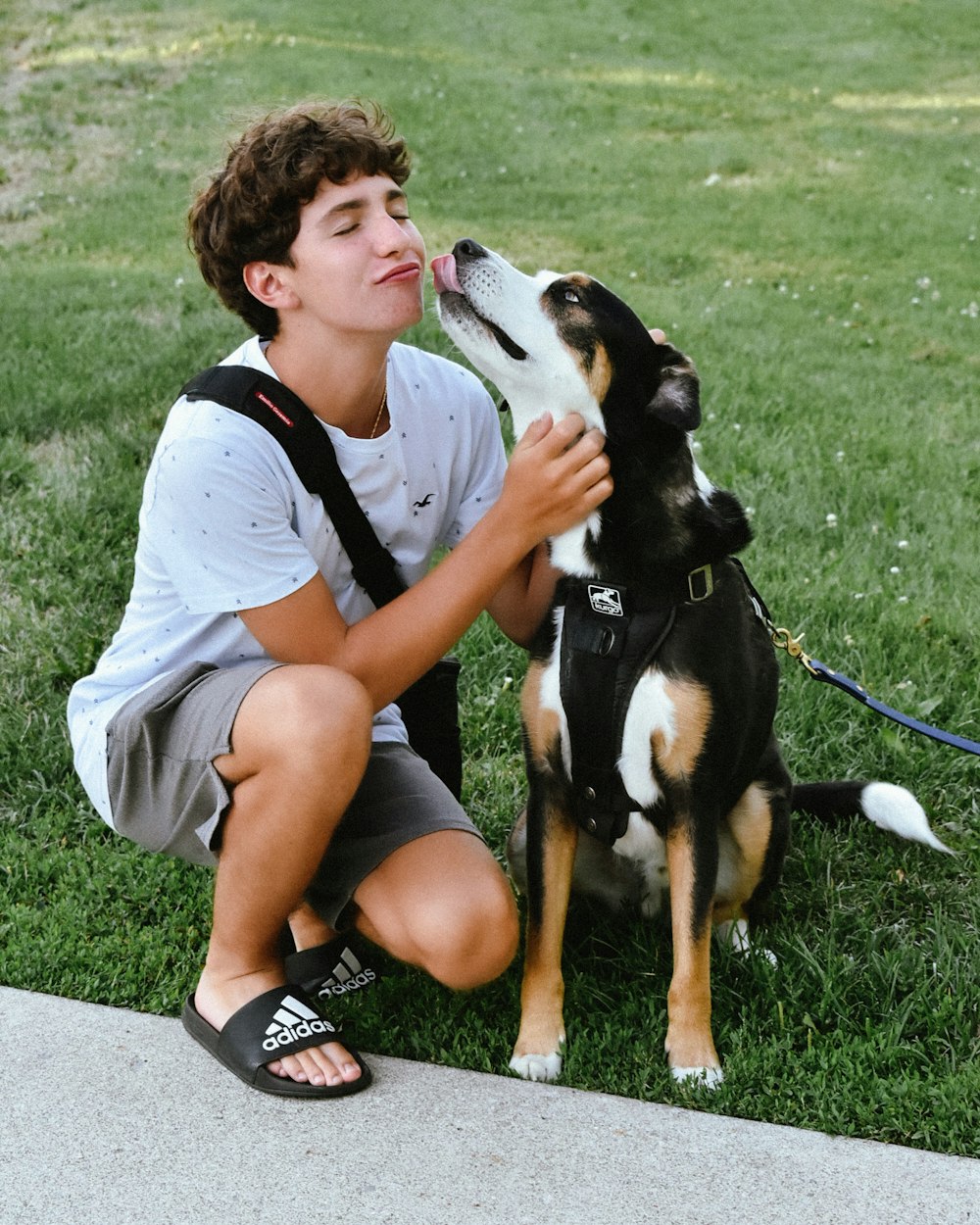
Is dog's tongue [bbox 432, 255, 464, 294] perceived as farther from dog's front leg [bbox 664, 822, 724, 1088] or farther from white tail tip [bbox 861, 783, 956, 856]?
white tail tip [bbox 861, 783, 956, 856]

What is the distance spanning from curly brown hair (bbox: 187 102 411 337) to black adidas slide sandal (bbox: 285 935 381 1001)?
1274 mm

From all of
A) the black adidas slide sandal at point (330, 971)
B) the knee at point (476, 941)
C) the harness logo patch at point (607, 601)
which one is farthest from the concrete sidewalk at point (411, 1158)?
the harness logo patch at point (607, 601)

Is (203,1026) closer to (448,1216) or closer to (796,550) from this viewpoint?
(448,1216)

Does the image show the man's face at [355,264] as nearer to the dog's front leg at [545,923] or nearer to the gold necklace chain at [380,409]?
the gold necklace chain at [380,409]

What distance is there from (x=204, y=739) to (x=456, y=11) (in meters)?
13.6

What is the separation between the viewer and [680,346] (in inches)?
247

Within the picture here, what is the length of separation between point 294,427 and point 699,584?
2.67 feet

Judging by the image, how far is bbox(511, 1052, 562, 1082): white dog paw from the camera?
8.05ft

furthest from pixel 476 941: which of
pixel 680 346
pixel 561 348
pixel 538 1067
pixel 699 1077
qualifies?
pixel 680 346

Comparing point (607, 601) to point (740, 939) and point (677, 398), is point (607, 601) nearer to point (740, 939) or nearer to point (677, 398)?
point (677, 398)

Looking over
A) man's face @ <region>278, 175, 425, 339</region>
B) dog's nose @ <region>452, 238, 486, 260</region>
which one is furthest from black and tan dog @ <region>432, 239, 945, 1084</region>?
man's face @ <region>278, 175, 425, 339</region>

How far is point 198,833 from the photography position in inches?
98.1

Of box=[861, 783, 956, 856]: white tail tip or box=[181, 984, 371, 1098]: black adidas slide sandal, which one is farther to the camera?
box=[861, 783, 956, 856]: white tail tip

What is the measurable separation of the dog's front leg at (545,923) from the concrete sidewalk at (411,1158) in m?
0.12
